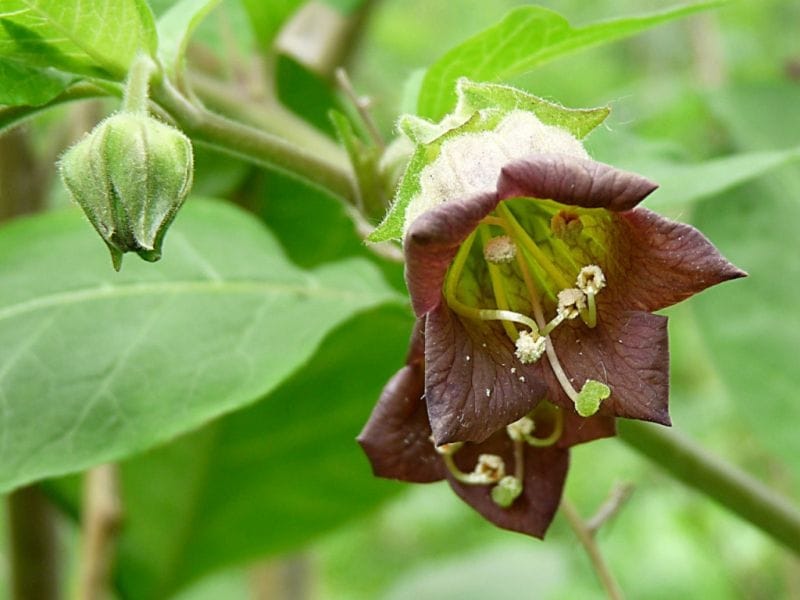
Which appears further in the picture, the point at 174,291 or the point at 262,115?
the point at 262,115

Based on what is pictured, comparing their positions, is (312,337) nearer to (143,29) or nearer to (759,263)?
(143,29)

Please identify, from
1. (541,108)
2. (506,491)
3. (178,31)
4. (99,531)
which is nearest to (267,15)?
(178,31)

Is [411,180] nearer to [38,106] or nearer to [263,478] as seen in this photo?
[38,106]

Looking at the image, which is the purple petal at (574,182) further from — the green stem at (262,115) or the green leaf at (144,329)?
the green stem at (262,115)

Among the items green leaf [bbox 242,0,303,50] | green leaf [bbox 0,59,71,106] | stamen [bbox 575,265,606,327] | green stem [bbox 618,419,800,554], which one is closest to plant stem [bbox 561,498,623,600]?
green stem [bbox 618,419,800,554]

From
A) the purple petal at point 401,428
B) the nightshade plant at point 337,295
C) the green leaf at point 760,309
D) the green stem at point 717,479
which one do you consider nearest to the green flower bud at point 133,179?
the nightshade plant at point 337,295

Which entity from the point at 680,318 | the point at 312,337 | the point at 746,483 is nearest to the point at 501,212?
the point at 312,337

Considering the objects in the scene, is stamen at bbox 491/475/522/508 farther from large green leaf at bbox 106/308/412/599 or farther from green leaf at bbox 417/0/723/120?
large green leaf at bbox 106/308/412/599
